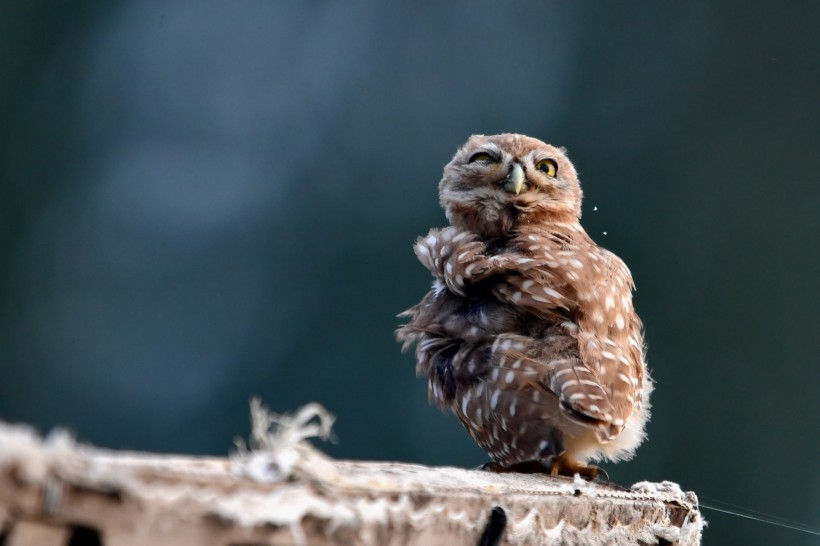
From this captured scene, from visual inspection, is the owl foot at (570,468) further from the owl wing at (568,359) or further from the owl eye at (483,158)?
the owl eye at (483,158)

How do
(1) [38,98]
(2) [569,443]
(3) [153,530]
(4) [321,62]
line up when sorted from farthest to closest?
1. (4) [321,62]
2. (1) [38,98]
3. (2) [569,443]
4. (3) [153,530]

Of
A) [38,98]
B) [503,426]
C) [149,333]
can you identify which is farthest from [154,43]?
[503,426]

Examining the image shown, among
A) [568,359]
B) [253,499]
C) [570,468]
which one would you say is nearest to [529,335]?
[568,359]

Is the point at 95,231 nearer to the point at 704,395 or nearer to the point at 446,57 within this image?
the point at 446,57

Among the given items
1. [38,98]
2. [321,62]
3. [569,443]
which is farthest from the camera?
[321,62]

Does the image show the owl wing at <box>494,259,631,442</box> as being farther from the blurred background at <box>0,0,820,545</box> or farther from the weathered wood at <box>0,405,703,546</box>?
the blurred background at <box>0,0,820,545</box>

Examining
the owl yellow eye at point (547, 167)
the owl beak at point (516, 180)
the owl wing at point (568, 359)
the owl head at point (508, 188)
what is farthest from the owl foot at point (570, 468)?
the owl yellow eye at point (547, 167)

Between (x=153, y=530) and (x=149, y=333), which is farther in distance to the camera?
(x=149, y=333)

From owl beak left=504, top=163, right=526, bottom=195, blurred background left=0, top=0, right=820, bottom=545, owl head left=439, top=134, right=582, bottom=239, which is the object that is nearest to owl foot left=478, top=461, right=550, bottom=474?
owl head left=439, top=134, right=582, bottom=239
